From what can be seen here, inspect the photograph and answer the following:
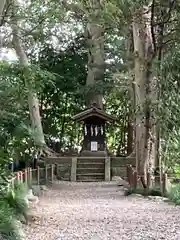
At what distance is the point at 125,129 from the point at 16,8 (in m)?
19.2

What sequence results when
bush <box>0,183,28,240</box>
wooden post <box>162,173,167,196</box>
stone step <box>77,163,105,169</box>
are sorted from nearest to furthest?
bush <box>0,183,28,240</box>, wooden post <box>162,173,167,196</box>, stone step <box>77,163,105,169</box>

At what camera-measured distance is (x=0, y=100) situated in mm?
13672

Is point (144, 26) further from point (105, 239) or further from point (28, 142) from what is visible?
point (105, 239)

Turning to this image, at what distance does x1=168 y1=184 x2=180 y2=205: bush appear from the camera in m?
12.6

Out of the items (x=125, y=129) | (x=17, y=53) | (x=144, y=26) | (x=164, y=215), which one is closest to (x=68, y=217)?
(x=164, y=215)

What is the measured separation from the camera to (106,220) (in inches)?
378

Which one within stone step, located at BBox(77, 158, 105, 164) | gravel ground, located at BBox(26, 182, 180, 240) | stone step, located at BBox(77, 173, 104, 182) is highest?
stone step, located at BBox(77, 158, 105, 164)

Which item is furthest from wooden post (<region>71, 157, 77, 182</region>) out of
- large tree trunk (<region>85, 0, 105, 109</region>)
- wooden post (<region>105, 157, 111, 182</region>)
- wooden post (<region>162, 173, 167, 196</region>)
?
wooden post (<region>162, 173, 167, 196</region>)

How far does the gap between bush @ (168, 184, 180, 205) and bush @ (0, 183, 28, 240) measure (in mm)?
3976

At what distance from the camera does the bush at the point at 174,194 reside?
495 inches

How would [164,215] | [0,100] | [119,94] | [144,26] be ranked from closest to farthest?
[164,215]
[0,100]
[144,26]
[119,94]

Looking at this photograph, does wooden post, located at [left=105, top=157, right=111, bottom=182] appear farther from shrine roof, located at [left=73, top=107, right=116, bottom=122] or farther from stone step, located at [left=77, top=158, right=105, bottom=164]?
shrine roof, located at [left=73, top=107, right=116, bottom=122]

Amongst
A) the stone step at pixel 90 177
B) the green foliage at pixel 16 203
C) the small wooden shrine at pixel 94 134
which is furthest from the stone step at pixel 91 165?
the green foliage at pixel 16 203

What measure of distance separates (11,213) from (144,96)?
8125mm
